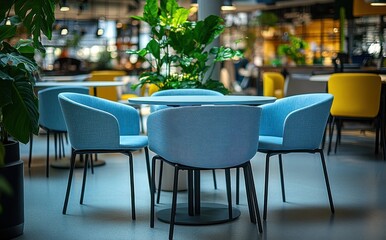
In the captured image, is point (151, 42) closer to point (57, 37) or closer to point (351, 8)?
point (351, 8)

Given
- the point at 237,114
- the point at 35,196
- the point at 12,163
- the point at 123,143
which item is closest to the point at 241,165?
the point at 237,114

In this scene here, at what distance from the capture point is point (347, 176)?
655cm

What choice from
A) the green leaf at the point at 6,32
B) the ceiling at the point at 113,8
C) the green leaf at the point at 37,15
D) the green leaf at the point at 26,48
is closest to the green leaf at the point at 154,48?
the green leaf at the point at 26,48

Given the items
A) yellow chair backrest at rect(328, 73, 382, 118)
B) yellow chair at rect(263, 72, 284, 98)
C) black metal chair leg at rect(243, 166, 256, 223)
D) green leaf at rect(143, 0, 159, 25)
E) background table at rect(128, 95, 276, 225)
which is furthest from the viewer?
yellow chair at rect(263, 72, 284, 98)

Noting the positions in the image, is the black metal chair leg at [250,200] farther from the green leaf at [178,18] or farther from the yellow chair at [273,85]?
the yellow chair at [273,85]

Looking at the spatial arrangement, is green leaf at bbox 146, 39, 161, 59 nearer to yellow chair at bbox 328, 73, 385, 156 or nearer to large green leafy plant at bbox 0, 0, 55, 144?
large green leafy plant at bbox 0, 0, 55, 144

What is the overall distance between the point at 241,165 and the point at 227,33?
2330cm

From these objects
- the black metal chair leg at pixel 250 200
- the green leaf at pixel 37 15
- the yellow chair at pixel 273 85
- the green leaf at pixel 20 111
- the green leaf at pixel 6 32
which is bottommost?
the black metal chair leg at pixel 250 200

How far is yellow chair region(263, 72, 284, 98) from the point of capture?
10727 millimetres

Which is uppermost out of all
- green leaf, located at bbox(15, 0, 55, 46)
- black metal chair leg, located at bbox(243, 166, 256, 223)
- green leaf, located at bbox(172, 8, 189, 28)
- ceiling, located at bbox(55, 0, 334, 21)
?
ceiling, located at bbox(55, 0, 334, 21)

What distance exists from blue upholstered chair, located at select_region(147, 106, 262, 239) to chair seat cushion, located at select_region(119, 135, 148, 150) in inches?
28.4

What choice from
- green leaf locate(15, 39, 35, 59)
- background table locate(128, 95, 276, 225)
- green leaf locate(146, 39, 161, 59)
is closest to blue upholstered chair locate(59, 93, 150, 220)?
background table locate(128, 95, 276, 225)

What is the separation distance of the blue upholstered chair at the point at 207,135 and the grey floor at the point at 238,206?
0.50 m

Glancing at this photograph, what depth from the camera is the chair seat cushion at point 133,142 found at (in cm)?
486
